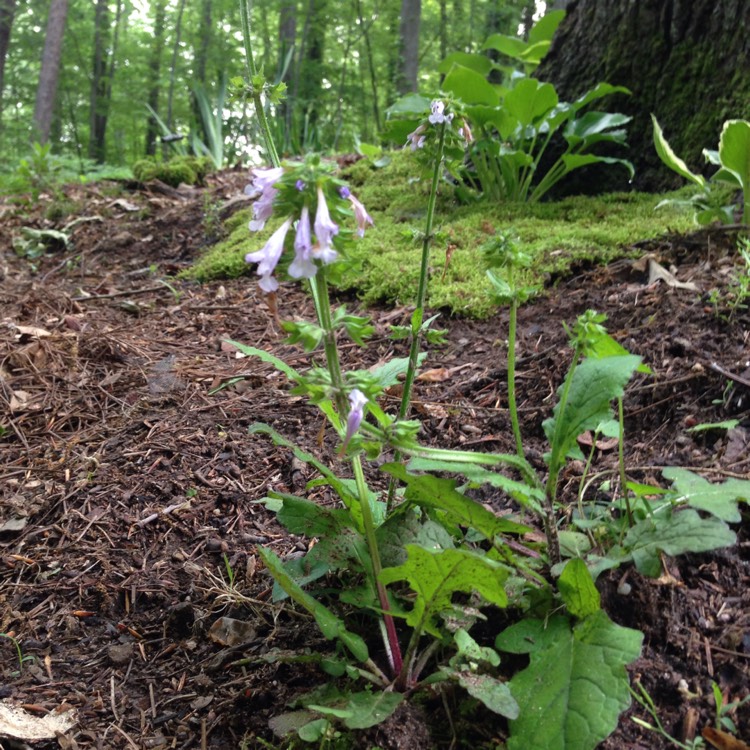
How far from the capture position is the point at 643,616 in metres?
1.33

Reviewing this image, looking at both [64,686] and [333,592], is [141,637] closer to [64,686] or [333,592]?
[64,686]

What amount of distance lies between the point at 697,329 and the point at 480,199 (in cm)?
241

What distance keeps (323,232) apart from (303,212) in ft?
0.21

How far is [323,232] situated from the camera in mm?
1083

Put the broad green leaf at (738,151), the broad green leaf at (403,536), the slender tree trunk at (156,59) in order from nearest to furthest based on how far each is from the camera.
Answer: the broad green leaf at (403,536), the broad green leaf at (738,151), the slender tree trunk at (156,59)

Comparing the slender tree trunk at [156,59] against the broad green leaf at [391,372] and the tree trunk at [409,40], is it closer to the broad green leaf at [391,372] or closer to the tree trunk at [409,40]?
the tree trunk at [409,40]

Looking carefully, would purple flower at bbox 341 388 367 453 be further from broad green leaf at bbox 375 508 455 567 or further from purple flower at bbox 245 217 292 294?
broad green leaf at bbox 375 508 455 567

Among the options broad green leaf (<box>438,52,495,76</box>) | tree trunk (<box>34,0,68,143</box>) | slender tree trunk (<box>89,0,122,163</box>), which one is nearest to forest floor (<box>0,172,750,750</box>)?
broad green leaf (<box>438,52,495,76</box>)

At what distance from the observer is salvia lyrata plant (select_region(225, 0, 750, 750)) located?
3.70ft

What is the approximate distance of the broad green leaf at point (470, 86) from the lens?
3.76m

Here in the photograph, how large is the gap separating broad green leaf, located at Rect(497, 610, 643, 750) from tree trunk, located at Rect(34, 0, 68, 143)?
14.8m

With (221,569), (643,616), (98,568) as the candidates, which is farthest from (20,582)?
(643,616)

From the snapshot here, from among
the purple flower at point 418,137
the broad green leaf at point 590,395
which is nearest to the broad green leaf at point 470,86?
the purple flower at point 418,137

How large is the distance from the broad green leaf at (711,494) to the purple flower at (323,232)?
0.85 m
